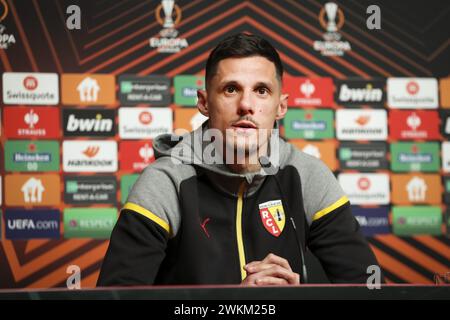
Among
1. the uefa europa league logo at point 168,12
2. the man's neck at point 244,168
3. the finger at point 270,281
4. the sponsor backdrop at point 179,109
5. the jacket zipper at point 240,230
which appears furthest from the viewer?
the uefa europa league logo at point 168,12

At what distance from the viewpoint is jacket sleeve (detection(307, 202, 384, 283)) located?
1249 millimetres

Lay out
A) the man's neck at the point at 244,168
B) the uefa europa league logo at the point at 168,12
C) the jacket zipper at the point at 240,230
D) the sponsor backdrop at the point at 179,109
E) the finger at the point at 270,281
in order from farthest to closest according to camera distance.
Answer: the uefa europa league logo at the point at 168,12, the sponsor backdrop at the point at 179,109, the man's neck at the point at 244,168, the jacket zipper at the point at 240,230, the finger at the point at 270,281

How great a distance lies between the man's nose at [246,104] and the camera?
1257mm

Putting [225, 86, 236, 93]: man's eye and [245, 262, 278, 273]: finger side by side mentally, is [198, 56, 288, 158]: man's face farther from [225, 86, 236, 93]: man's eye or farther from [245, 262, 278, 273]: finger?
[245, 262, 278, 273]: finger

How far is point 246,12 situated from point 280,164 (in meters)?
1.61

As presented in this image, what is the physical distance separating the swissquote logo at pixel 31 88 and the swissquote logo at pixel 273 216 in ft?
5.52

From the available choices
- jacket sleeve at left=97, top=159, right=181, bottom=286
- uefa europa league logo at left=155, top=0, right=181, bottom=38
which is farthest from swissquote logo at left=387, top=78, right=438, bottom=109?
jacket sleeve at left=97, top=159, right=181, bottom=286

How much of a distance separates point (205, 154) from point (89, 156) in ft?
4.74

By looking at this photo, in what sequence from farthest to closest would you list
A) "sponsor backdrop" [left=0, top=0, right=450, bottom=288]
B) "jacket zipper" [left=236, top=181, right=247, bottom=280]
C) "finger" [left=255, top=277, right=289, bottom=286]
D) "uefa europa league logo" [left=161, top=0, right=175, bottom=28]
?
"uefa europa league logo" [left=161, top=0, right=175, bottom=28], "sponsor backdrop" [left=0, top=0, right=450, bottom=288], "jacket zipper" [left=236, top=181, right=247, bottom=280], "finger" [left=255, top=277, right=289, bottom=286]

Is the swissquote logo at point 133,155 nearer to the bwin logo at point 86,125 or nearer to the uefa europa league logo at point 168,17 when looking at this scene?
the bwin logo at point 86,125

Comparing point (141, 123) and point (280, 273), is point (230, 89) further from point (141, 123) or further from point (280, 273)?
point (141, 123)

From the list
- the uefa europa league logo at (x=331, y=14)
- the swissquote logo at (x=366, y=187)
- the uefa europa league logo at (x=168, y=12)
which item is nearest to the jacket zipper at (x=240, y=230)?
the swissquote logo at (x=366, y=187)

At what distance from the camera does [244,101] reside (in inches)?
49.5

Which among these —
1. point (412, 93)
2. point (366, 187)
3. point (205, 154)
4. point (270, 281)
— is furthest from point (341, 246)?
point (412, 93)
